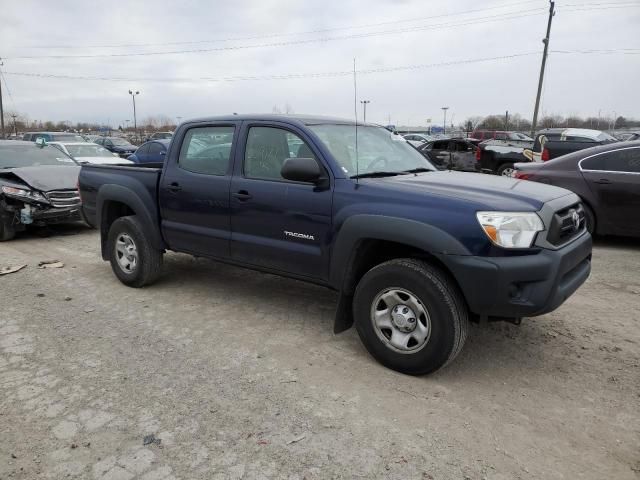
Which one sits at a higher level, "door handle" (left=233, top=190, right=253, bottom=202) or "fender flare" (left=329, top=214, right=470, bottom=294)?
"door handle" (left=233, top=190, right=253, bottom=202)

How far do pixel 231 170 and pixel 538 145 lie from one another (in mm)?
12257

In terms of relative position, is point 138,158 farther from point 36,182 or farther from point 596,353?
point 596,353

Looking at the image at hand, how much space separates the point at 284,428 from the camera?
2.90 m

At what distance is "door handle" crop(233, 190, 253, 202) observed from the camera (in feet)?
14.0

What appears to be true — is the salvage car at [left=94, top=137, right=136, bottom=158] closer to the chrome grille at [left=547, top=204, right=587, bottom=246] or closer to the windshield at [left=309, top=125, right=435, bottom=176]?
the windshield at [left=309, top=125, right=435, bottom=176]

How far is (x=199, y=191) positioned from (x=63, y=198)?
474cm

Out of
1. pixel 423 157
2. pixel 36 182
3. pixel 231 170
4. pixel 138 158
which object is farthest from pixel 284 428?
pixel 138 158

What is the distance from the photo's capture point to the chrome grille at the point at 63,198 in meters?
8.11

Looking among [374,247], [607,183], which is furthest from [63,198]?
[607,183]

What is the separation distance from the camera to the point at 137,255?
17.6 feet

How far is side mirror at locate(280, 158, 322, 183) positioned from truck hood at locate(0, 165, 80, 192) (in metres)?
6.09

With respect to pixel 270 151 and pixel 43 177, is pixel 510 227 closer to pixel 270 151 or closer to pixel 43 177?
pixel 270 151

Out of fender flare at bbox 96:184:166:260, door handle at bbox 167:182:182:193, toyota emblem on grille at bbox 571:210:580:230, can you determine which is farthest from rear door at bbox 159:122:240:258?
toyota emblem on grille at bbox 571:210:580:230

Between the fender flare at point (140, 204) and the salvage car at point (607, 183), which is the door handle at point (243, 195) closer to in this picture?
the fender flare at point (140, 204)
